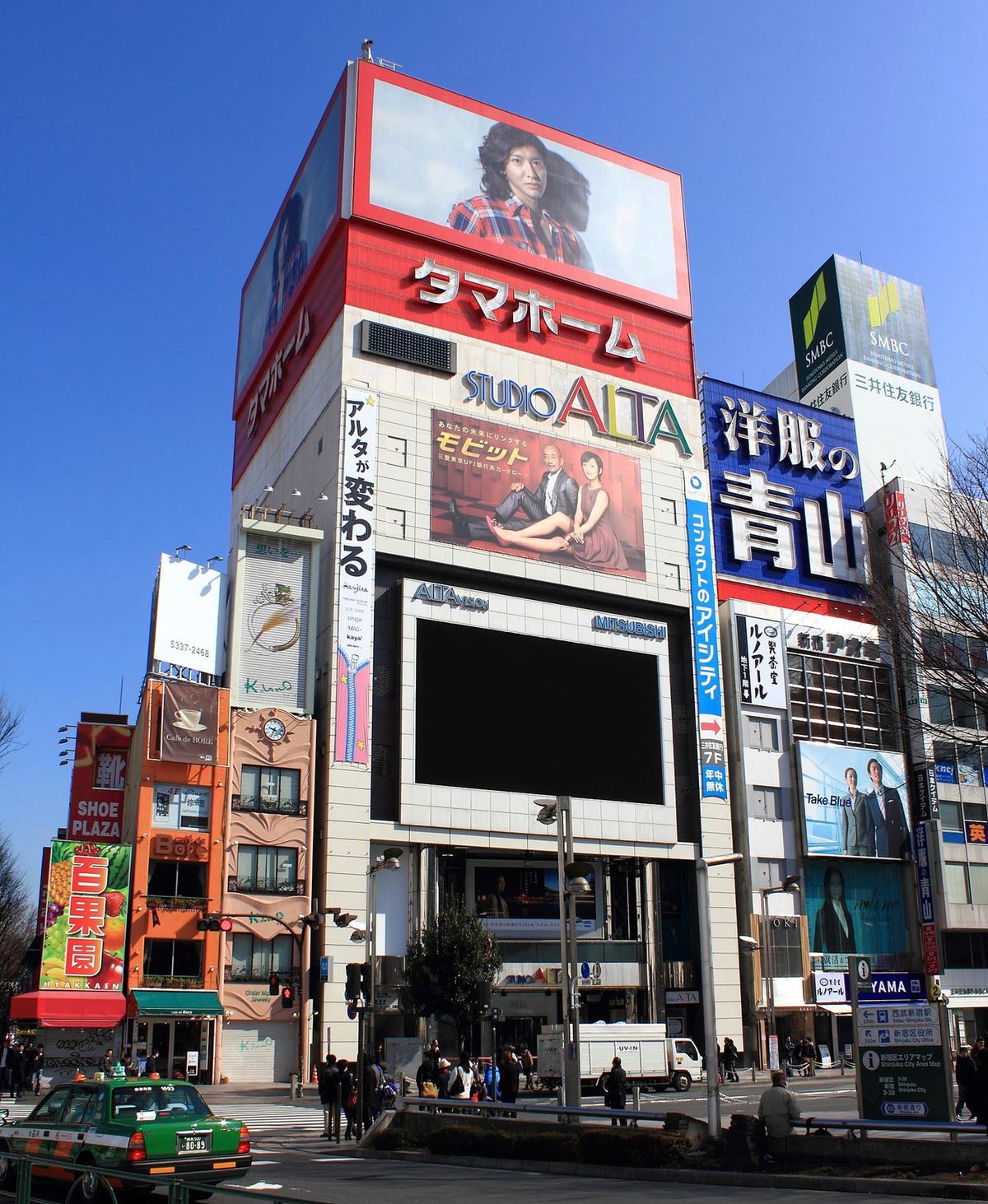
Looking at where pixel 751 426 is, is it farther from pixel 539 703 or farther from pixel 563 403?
pixel 539 703

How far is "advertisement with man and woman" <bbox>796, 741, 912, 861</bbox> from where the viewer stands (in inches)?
2462

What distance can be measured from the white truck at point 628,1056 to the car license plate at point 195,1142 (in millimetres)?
24758

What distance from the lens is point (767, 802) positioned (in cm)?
6200

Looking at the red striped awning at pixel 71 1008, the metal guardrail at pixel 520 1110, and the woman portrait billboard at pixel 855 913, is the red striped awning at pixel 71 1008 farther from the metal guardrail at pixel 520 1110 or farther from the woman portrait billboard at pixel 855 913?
the woman portrait billboard at pixel 855 913

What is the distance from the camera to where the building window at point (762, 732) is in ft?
205

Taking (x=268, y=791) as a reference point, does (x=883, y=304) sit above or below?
above

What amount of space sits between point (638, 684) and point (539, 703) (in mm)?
6169

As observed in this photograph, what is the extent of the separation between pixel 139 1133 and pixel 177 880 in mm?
32790

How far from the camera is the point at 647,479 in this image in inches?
2496

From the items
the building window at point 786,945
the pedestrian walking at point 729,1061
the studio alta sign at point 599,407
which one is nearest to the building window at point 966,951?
the building window at point 786,945

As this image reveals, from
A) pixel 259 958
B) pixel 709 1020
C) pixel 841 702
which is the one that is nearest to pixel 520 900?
pixel 259 958

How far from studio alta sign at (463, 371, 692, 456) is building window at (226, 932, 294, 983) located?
1105 inches

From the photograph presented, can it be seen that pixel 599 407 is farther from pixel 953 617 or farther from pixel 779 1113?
pixel 779 1113

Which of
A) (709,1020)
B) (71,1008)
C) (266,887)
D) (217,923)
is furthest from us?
(266,887)
